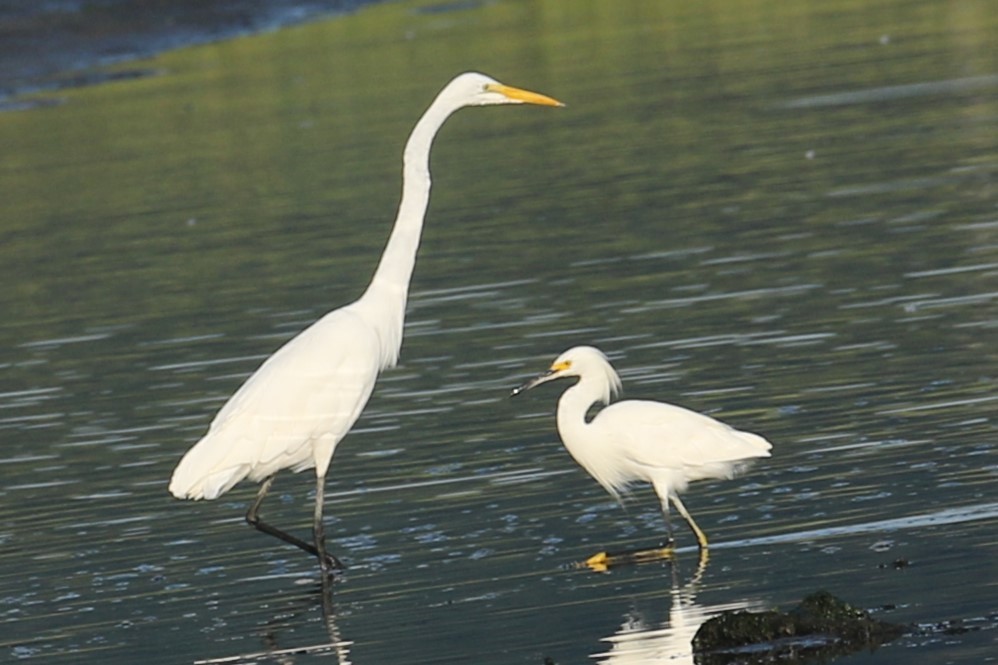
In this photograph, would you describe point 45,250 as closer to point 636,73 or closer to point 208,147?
Result: point 208,147

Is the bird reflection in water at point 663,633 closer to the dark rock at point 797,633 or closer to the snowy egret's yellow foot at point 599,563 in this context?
the dark rock at point 797,633

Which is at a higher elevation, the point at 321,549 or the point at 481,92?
the point at 481,92

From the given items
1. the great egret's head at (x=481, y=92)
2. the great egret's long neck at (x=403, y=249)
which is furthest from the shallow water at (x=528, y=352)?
the great egret's head at (x=481, y=92)

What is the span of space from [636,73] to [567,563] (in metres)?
22.5

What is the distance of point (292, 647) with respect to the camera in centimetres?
834

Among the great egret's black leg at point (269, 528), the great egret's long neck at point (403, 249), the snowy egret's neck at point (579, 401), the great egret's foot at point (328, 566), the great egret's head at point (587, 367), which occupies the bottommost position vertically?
the great egret's foot at point (328, 566)

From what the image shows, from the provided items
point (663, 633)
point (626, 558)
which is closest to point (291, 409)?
point (626, 558)

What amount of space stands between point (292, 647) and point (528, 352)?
5.48 meters

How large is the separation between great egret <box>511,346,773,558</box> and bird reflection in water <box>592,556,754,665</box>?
85 cm

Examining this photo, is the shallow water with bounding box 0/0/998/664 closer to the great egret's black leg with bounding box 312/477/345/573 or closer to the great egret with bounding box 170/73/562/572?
the great egret's black leg with bounding box 312/477/345/573

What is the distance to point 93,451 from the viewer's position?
12.3 m

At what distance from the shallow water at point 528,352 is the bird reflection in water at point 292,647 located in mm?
27

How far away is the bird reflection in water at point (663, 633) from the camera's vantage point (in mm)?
7504

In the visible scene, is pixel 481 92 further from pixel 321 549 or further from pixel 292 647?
pixel 292 647
